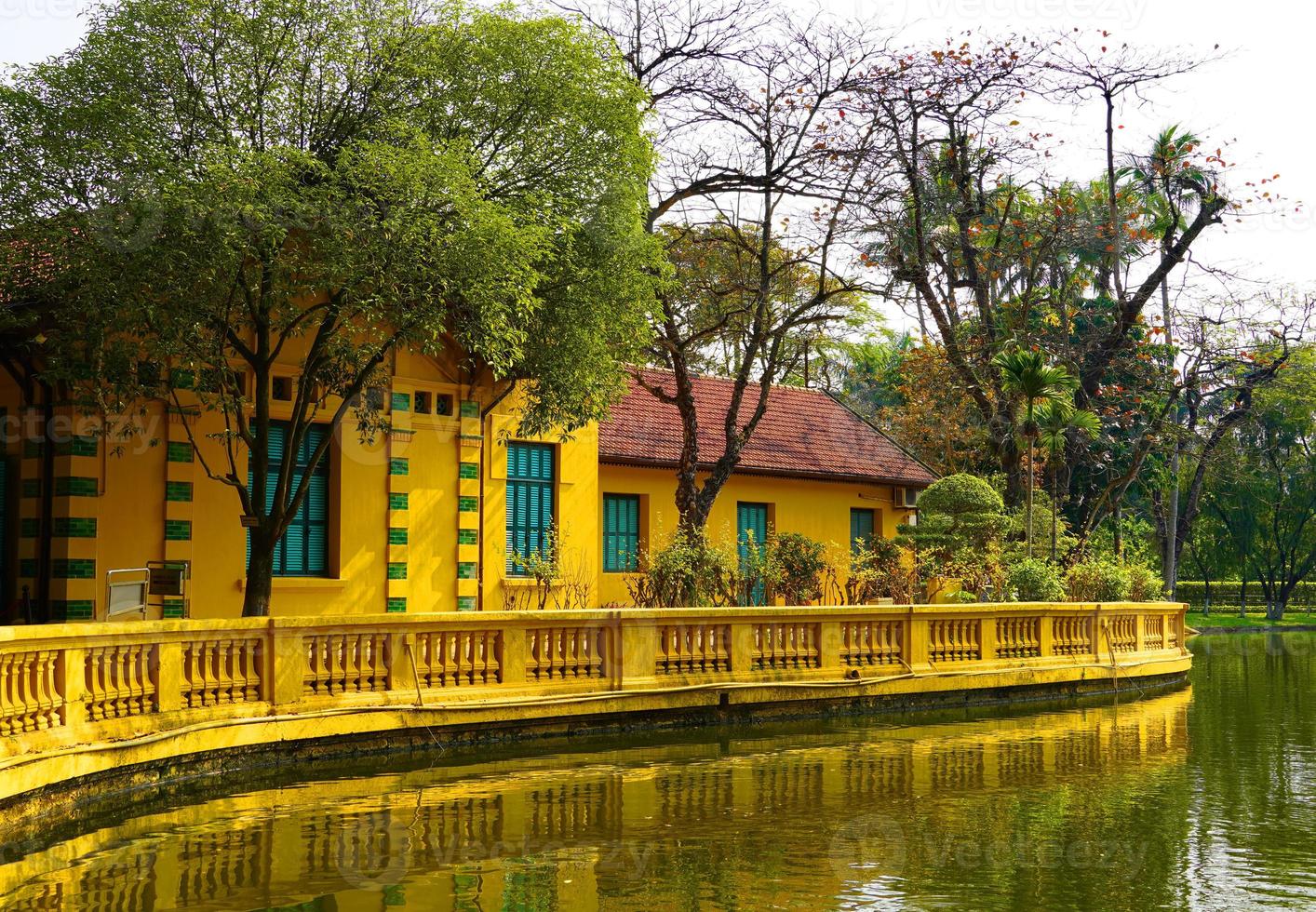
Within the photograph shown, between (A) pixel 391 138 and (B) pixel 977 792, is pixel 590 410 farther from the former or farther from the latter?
(B) pixel 977 792

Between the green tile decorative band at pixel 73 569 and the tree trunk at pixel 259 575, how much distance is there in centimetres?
224

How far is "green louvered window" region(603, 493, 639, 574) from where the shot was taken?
25.7 metres

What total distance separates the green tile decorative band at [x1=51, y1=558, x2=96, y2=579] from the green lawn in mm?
38209

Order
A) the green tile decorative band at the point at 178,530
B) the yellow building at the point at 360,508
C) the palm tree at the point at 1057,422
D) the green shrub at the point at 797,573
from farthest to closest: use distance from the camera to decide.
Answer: the palm tree at the point at 1057,422
the green shrub at the point at 797,573
the green tile decorative band at the point at 178,530
the yellow building at the point at 360,508

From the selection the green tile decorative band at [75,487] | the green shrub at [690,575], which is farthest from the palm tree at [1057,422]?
the green tile decorative band at [75,487]

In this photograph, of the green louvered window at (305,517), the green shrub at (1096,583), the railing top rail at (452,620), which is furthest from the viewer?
the green shrub at (1096,583)

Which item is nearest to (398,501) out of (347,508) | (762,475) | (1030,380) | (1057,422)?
(347,508)

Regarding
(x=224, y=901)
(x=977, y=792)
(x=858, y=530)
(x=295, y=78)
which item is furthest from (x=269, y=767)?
(x=858, y=530)

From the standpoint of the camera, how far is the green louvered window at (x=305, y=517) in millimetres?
18812

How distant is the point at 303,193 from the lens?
1450 centimetres

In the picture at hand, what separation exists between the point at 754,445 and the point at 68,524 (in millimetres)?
14929

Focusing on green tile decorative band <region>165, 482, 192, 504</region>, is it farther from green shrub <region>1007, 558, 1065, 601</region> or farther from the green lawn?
the green lawn

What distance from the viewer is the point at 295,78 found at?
15.7 meters

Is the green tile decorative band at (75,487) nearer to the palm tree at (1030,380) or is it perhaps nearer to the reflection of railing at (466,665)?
the reflection of railing at (466,665)
